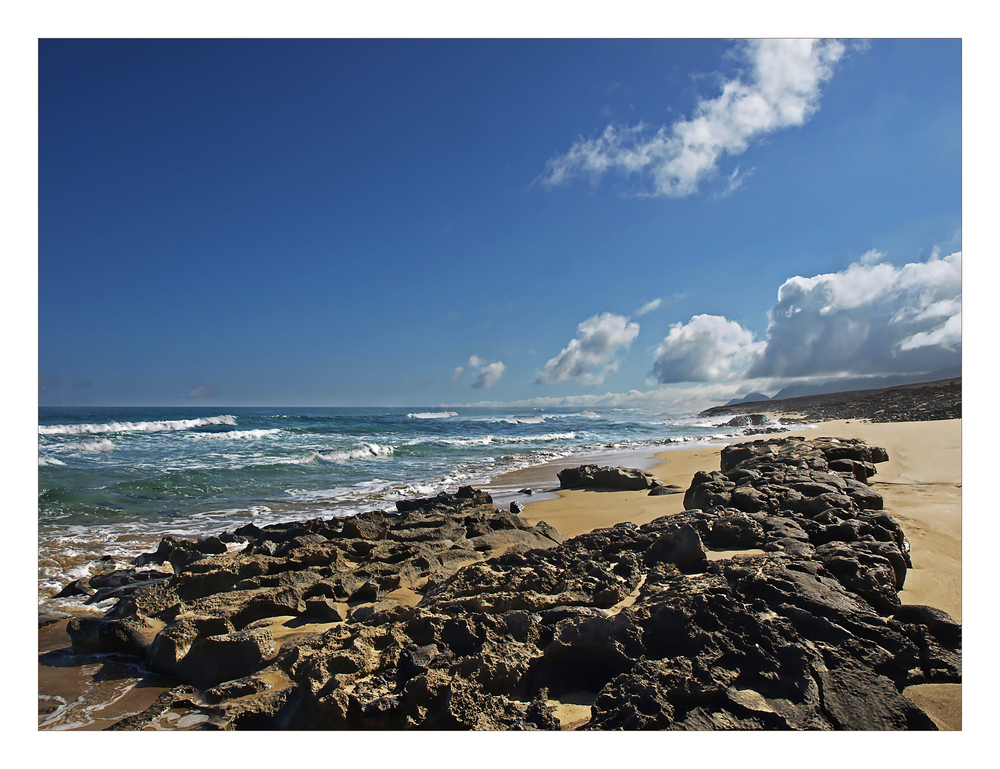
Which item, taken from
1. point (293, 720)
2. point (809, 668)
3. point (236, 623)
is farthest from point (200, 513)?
point (809, 668)

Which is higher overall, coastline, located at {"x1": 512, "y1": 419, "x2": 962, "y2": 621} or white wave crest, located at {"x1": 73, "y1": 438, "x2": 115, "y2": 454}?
coastline, located at {"x1": 512, "y1": 419, "x2": 962, "y2": 621}

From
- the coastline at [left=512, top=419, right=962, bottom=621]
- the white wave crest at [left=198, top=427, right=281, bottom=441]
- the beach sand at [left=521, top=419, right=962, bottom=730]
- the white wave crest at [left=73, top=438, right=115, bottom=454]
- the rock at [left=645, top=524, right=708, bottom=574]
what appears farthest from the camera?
the white wave crest at [left=198, top=427, right=281, bottom=441]

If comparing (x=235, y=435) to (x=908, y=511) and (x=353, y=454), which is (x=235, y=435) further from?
(x=908, y=511)

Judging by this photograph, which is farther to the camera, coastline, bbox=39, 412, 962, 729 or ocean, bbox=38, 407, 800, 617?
ocean, bbox=38, 407, 800, 617

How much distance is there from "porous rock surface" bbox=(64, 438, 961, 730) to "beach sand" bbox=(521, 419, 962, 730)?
0.18 metres

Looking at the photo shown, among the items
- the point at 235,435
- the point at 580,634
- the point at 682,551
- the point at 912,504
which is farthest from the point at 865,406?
the point at 235,435

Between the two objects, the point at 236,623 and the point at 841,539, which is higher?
the point at 841,539

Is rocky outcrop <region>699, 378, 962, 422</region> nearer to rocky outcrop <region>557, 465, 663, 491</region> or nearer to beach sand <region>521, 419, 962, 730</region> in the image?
beach sand <region>521, 419, 962, 730</region>

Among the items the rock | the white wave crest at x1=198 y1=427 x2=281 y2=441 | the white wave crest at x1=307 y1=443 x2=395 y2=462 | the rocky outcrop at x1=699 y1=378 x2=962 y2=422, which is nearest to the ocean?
the white wave crest at x1=307 y1=443 x2=395 y2=462

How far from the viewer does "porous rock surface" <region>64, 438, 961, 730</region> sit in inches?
84.8

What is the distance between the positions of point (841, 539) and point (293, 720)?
387 centimetres

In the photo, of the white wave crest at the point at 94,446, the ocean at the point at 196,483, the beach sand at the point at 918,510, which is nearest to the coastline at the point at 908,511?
the beach sand at the point at 918,510
